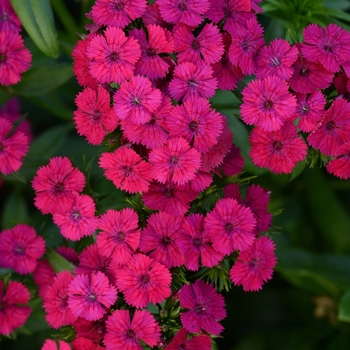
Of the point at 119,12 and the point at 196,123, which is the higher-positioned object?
the point at 119,12

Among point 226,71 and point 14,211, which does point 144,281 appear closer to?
point 226,71

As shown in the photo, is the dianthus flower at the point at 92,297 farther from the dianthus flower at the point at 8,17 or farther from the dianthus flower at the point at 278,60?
the dianthus flower at the point at 8,17

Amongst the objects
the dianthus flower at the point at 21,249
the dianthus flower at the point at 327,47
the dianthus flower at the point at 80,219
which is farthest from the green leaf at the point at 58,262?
the dianthus flower at the point at 327,47

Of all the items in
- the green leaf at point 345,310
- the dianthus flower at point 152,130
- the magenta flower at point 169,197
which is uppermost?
the dianthus flower at point 152,130

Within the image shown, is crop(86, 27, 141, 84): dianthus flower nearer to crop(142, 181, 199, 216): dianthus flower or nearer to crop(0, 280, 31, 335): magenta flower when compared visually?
crop(142, 181, 199, 216): dianthus flower

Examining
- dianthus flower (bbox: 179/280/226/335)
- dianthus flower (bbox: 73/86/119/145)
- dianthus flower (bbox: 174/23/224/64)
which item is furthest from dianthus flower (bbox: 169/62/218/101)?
dianthus flower (bbox: 179/280/226/335)

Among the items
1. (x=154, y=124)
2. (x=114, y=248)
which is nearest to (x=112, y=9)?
(x=154, y=124)

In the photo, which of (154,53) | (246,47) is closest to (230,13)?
(246,47)
